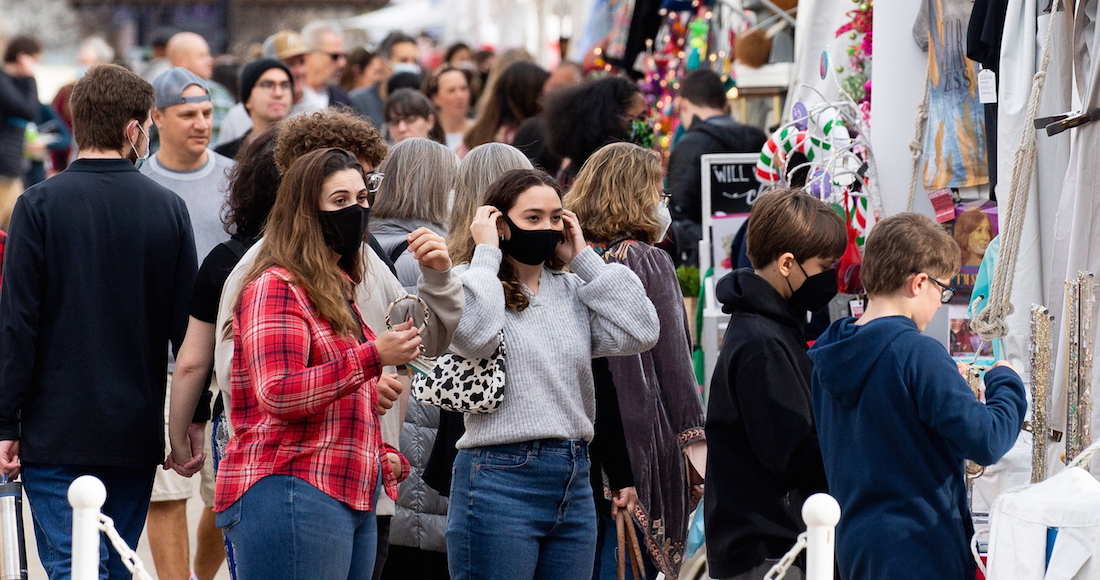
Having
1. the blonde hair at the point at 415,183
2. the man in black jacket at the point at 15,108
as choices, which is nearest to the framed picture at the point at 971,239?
the blonde hair at the point at 415,183

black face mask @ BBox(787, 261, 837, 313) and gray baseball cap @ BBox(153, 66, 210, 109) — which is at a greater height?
gray baseball cap @ BBox(153, 66, 210, 109)

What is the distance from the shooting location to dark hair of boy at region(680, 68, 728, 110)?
7.95 meters

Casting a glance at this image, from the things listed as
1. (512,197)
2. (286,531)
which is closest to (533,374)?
(512,197)

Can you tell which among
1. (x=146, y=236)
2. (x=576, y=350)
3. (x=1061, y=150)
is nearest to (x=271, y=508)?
(x=576, y=350)

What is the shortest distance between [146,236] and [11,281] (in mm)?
409

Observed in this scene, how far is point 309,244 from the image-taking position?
3352 mm

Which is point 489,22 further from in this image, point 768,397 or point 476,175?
point 768,397

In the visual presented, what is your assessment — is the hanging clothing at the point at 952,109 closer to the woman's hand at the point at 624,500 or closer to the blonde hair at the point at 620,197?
the blonde hair at the point at 620,197

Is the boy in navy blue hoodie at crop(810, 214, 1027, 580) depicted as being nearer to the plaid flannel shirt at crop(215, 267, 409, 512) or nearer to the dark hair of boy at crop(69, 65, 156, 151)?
the plaid flannel shirt at crop(215, 267, 409, 512)

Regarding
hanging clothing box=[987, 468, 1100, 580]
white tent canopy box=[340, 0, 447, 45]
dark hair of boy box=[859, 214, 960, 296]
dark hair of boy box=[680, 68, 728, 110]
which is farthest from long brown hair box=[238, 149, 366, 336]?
white tent canopy box=[340, 0, 447, 45]

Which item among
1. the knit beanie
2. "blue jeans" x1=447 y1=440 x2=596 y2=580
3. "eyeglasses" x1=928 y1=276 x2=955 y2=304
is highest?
the knit beanie

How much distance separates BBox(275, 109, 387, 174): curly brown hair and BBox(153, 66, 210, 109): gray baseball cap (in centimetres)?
124

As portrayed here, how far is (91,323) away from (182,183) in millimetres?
1467

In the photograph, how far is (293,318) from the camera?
10.7 feet
